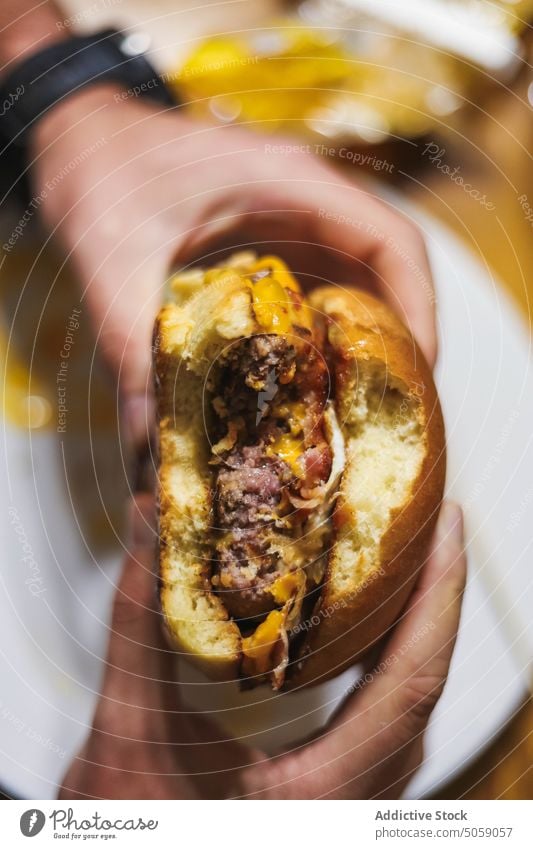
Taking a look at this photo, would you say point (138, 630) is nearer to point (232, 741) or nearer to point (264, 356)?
point (232, 741)

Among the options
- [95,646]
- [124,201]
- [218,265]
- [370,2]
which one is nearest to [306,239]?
[218,265]

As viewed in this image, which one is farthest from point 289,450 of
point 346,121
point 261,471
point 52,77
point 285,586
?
point 52,77

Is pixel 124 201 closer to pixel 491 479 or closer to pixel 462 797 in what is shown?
pixel 491 479

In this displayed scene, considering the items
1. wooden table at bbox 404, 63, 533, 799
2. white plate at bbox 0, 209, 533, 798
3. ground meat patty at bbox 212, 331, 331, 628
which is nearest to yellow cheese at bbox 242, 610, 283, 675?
ground meat patty at bbox 212, 331, 331, 628

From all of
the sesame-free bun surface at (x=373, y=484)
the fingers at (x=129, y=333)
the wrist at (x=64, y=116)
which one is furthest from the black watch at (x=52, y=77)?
the sesame-free bun surface at (x=373, y=484)

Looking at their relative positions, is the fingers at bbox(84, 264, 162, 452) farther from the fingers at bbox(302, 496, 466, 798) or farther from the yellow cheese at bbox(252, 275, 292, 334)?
the fingers at bbox(302, 496, 466, 798)

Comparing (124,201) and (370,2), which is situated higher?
(370,2)
